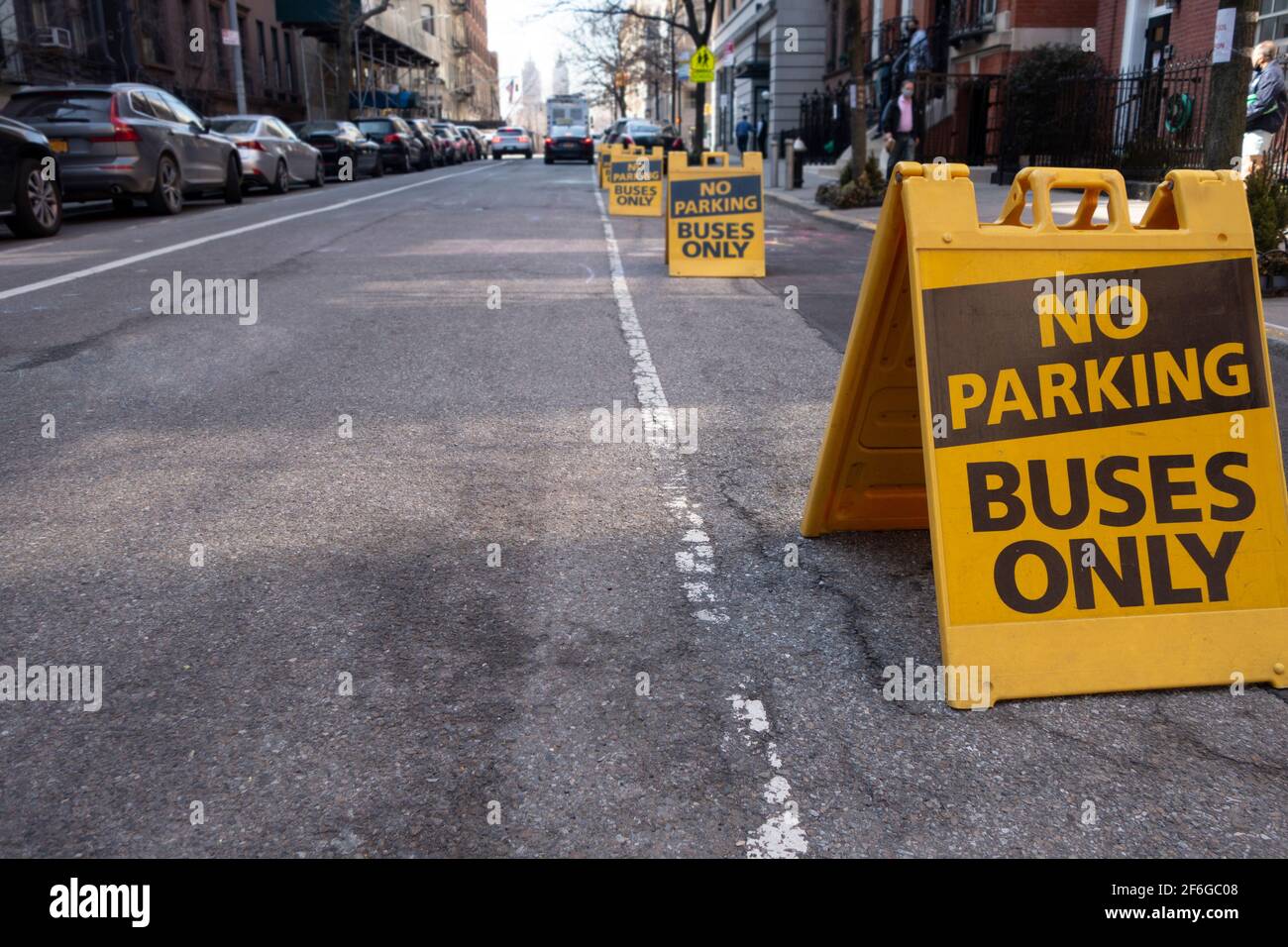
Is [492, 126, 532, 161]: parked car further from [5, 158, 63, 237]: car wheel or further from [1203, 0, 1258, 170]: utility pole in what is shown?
[1203, 0, 1258, 170]: utility pole

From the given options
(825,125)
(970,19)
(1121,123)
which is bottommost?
(1121,123)

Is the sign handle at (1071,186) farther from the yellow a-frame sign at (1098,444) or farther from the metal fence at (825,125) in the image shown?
the metal fence at (825,125)

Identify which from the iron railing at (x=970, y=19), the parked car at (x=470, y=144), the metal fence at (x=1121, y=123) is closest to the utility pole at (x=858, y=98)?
the metal fence at (x=1121, y=123)

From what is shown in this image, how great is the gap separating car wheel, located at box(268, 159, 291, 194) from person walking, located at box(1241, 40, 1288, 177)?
17575mm

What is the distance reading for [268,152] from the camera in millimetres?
22109

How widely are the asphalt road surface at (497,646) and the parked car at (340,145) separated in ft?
75.9

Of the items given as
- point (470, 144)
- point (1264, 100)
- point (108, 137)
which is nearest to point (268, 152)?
point (108, 137)

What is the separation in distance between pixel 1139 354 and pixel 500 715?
6.71ft

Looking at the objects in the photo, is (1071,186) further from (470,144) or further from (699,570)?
(470,144)

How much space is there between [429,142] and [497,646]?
125ft

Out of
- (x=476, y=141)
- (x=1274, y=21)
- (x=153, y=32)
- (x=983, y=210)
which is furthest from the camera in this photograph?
(x=476, y=141)

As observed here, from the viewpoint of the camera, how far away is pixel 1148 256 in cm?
318

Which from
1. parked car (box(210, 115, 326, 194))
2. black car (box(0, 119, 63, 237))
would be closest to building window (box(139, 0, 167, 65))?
parked car (box(210, 115, 326, 194))
